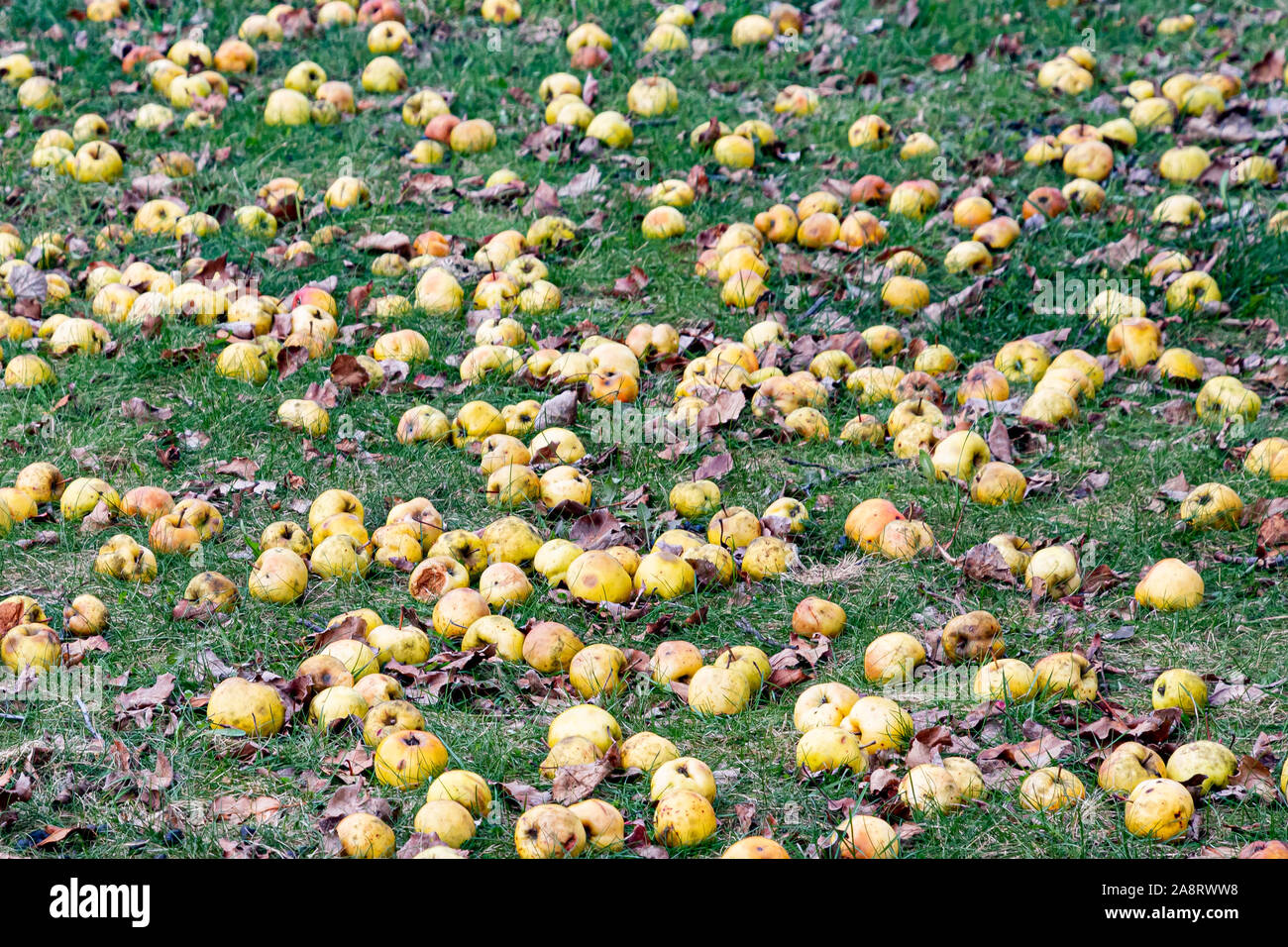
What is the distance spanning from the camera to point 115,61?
813 centimetres

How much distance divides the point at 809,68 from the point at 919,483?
4.18 m

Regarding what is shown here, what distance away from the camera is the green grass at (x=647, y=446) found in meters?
3.48

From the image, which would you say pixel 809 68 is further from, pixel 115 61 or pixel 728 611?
pixel 728 611

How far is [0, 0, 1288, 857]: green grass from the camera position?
3480mm

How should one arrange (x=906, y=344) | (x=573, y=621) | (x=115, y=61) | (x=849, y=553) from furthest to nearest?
(x=115, y=61) → (x=906, y=344) → (x=849, y=553) → (x=573, y=621)

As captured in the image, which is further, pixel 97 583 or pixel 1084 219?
pixel 1084 219

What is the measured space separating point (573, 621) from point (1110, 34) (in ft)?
20.8

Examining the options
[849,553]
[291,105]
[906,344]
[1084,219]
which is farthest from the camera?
[291,105]

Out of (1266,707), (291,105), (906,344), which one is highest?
(291,105)

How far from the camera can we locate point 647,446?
512 centimetres

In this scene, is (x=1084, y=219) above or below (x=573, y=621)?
above

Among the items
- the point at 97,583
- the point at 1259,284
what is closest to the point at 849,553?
the point at 97,583

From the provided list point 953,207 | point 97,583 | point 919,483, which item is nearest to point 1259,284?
point 953,207

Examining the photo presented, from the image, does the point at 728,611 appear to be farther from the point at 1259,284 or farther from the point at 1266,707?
the point at 1259,284
